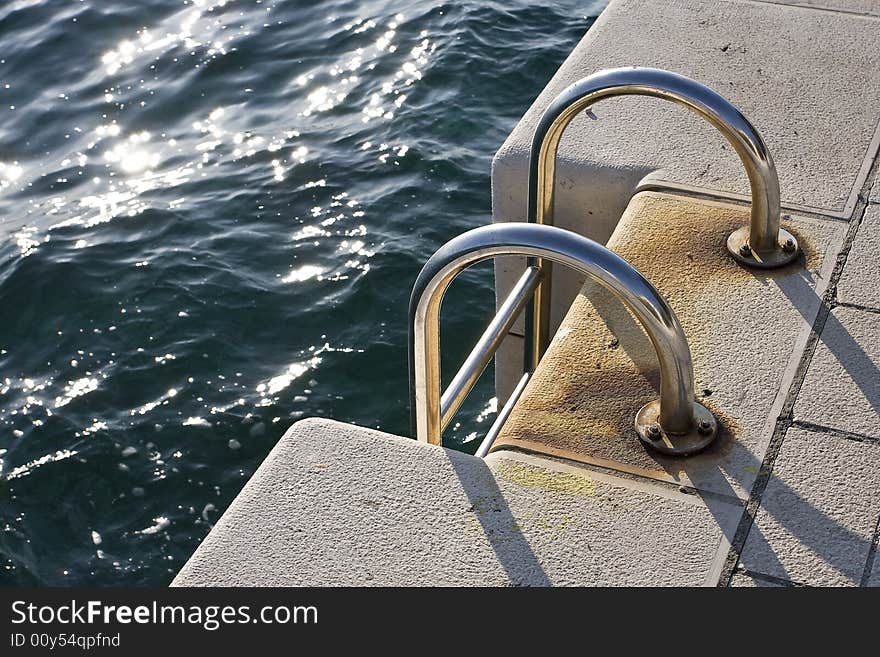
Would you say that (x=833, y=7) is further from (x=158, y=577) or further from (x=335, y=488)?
Answer: (x=158, y=577)

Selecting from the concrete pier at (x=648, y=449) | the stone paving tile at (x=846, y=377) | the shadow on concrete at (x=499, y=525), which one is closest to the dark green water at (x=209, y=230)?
the concrete pier at (x=648, y=449)

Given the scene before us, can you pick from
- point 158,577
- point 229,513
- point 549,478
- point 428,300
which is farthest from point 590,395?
point 158,577

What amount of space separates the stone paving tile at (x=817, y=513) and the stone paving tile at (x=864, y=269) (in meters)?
0.59

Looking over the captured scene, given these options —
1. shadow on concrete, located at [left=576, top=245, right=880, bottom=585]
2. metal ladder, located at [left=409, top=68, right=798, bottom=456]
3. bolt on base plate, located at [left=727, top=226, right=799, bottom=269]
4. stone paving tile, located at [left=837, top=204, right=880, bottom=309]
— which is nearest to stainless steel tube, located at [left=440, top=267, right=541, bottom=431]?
metal ladder, located at [left=409, top=68, right=798, bottom=456]

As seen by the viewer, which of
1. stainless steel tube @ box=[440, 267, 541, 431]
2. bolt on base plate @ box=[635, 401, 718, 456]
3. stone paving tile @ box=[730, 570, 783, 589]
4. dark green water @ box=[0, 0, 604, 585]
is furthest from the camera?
dark green water @ box=[0, 0, 604, 585]

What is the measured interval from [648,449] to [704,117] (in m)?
0.91

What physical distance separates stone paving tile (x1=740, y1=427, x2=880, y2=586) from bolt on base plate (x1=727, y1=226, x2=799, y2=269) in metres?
0.67

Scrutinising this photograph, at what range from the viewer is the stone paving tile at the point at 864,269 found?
117 inches

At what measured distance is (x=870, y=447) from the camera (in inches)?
99.3

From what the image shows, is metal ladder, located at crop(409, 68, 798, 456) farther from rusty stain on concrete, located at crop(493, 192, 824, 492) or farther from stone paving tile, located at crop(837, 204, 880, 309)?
stone paving tile, located at crop(837, 204, 880, 309)

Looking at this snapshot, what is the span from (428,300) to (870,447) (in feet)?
3.61

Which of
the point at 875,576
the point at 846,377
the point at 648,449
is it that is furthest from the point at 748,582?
the point at 846,377

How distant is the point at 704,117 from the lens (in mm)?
2834

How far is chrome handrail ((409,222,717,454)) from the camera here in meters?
2.25
